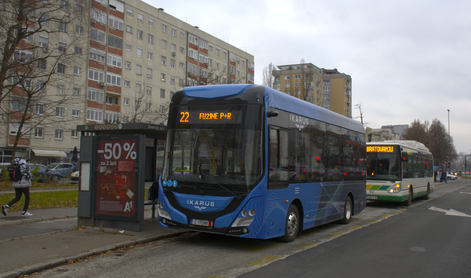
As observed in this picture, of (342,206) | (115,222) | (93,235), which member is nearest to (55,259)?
(93,235)

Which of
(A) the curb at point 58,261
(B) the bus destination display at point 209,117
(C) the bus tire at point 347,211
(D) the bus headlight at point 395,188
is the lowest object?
(A) the curb at point 58,261

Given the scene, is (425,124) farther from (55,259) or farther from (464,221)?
(55,259)

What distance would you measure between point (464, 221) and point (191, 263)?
10869mm

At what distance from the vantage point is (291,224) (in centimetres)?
871

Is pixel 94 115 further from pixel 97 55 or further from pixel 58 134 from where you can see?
pixel 97 55

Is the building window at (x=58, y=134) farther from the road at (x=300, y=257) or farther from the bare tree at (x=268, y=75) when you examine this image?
the road at (x=300, y=257)

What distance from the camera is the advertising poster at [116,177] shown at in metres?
9.14

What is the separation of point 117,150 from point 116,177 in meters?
0.64

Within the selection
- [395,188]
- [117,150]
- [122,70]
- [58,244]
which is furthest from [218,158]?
[122,70]

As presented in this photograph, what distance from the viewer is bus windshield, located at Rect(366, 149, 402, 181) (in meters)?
17.3

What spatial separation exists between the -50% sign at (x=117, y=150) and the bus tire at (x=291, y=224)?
3.74m

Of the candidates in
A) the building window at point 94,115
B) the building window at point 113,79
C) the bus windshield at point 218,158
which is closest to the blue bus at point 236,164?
the bus windshield at point 218,158

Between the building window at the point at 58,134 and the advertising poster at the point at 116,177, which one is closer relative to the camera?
the advertising poster at the point at 116,177

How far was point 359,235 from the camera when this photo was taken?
10.2 metres
